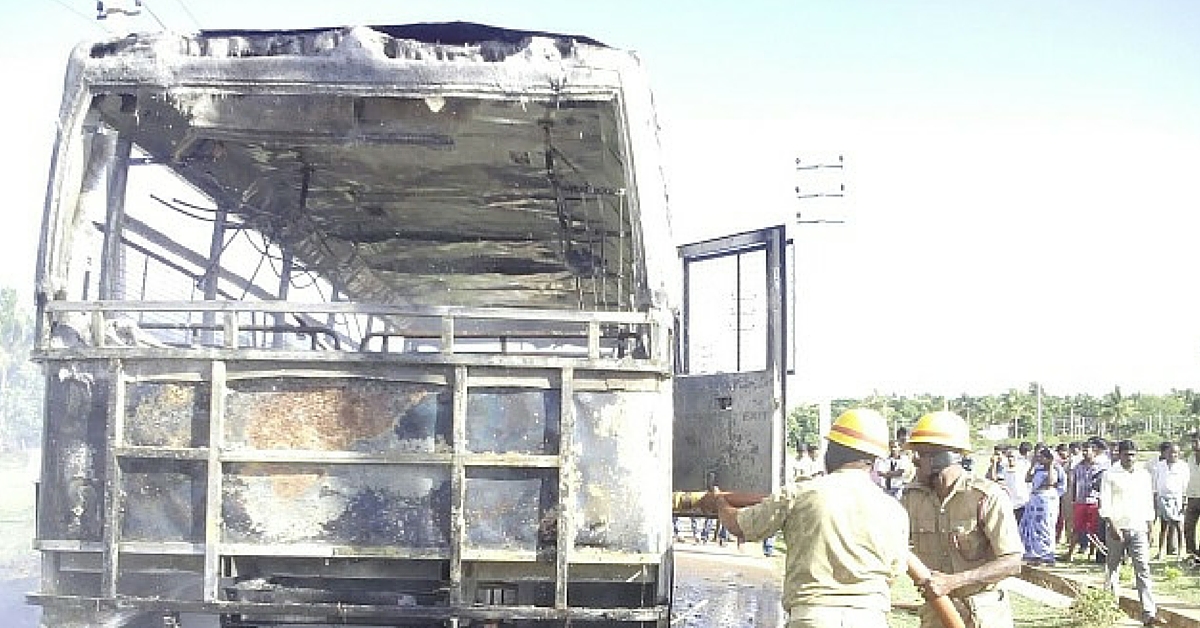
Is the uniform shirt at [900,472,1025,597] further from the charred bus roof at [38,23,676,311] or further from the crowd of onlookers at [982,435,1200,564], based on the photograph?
the crowd of onlookers at [982,435,1200,564]

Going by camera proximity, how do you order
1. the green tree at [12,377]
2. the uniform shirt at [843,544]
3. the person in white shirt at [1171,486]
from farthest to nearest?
1. the green tree at [12,377]
2. the person in white shirt at [1171,486]
3. the uniform shirt at [843,544]

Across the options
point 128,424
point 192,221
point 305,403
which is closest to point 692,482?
point 305,403

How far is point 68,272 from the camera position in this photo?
5.29m

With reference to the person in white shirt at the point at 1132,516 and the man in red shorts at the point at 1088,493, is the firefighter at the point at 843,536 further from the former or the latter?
the man in red shorts at the point at 1088,493

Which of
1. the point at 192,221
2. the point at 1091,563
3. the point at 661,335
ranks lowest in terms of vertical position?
the point at 1091,563

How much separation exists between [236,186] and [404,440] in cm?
305

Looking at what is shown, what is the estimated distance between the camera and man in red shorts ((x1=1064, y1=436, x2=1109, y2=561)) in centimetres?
1480

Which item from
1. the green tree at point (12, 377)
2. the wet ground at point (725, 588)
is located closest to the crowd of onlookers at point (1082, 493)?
the wet ground at point (725, 588)

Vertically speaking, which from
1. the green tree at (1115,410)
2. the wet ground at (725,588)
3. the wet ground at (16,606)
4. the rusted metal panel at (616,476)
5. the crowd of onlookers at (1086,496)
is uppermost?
the green tree at (1115,410)

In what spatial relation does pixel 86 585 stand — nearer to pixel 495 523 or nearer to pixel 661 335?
pixel 495 523

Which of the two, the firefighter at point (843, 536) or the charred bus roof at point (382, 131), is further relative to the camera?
the charred bus roof at point (382, 131)

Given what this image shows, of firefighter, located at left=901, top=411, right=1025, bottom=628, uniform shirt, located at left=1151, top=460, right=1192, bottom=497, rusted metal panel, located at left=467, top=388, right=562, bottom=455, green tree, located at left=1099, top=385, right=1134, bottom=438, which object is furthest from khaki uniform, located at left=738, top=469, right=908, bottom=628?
green tree, located at left=1099, top=385, right=1134, bottom=438

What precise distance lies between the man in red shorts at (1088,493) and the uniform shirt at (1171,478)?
2.26 ft

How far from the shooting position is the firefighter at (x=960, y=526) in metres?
4.87
